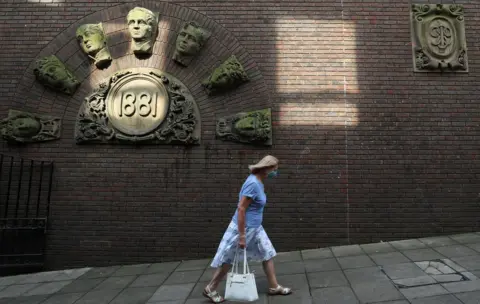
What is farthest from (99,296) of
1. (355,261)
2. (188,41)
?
(188,41)

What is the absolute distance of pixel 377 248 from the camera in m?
5.57

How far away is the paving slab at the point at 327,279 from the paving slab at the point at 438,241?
1.87 metres

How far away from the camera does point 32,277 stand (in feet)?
17.9

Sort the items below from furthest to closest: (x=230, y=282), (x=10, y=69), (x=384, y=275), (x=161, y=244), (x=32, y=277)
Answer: (x=10, y=69) < (x=161, y=244) < (x=32, y=277) < (x=384, y=275) < (x=230, y=282)

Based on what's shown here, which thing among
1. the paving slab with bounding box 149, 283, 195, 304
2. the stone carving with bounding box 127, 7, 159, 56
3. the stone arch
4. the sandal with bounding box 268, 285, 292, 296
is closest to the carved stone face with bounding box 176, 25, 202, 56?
the stone arch

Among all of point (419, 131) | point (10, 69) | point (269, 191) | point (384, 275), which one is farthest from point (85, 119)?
point (419, 131)

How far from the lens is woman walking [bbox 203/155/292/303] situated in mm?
3744

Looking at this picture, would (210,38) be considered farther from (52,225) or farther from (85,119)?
(52,225)

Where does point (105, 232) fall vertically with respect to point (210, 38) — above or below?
below

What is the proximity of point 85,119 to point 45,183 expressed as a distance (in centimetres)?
123

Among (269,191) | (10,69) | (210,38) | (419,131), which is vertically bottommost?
(269,191)

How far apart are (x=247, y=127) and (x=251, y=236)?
7.85 feet

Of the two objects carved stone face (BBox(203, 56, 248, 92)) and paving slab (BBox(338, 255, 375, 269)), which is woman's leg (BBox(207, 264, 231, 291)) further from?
carved stone face (BBox(203, 56, 248, 92))

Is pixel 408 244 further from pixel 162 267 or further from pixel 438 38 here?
pixel 162 267
